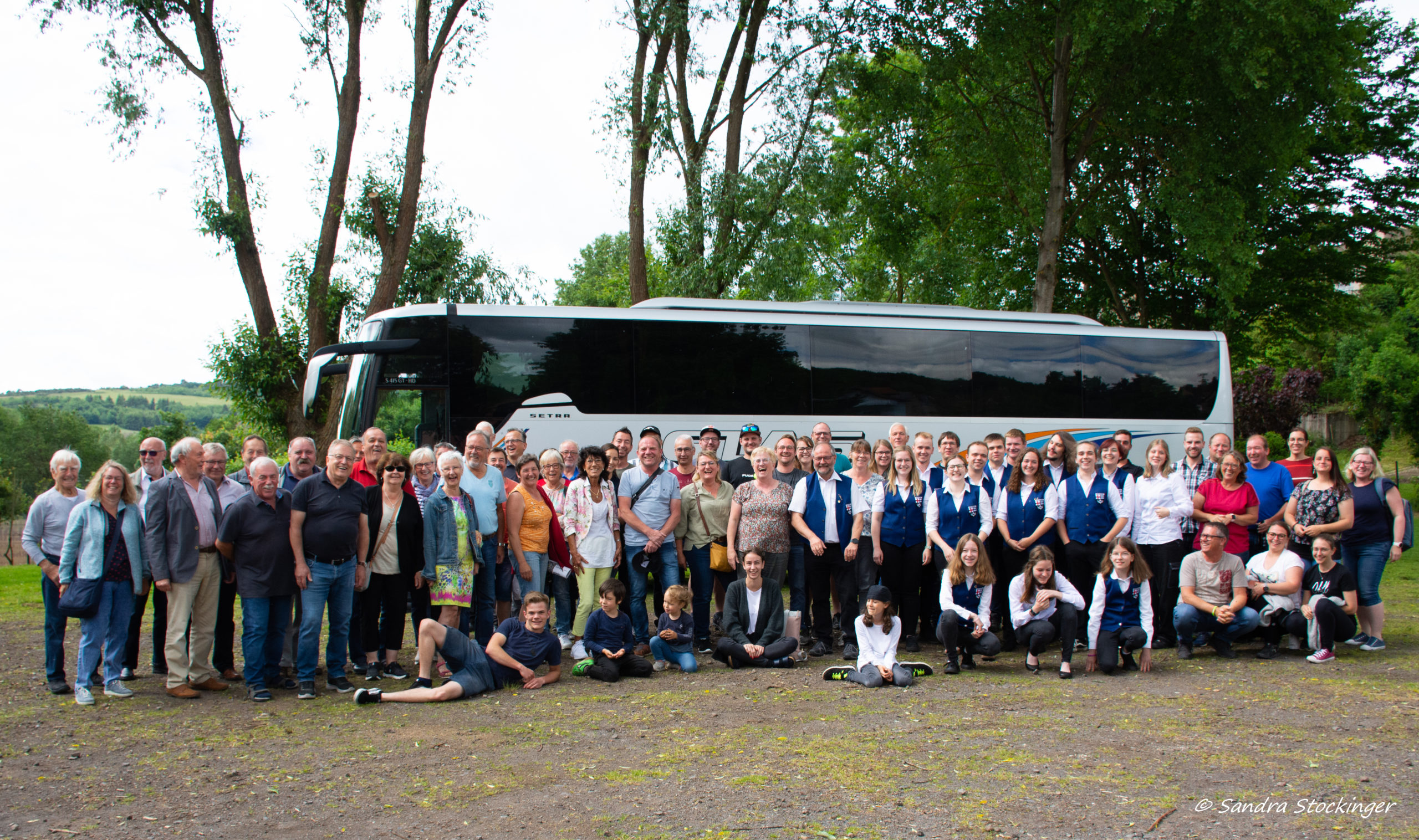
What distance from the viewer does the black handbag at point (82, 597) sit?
6.56 metres

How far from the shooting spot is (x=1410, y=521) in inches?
312

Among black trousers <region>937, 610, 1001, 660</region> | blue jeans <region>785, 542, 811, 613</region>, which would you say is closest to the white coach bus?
blue jeans <region>785, 542, 811, 613</region>

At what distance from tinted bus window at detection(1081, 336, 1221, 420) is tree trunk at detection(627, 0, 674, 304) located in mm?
7712

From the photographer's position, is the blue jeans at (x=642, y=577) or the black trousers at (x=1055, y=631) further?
the blue jeans at (x=642, y=577)

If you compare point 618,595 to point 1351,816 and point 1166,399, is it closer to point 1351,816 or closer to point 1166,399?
point 1351,816

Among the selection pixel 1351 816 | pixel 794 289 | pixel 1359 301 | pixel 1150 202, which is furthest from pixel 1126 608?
pixel 1359 301

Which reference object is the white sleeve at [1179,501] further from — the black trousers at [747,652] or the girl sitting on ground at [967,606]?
the black trousers at [747,652]

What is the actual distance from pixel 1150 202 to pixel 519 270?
14299 mm

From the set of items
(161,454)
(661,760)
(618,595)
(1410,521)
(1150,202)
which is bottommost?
(661,760)

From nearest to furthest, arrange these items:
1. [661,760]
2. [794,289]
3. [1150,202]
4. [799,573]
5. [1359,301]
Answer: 1. [661,760]
2. [799,573]
3. [794,289]
4. [1150,202]
5. [1359,301]

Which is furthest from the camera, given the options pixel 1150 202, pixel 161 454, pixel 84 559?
pixel 1150 202

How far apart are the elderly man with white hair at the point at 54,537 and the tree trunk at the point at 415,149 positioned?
9.58 metres

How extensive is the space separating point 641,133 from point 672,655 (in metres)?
12.3

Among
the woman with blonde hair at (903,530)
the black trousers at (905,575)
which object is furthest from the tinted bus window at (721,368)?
the black trousers at (905,575)
